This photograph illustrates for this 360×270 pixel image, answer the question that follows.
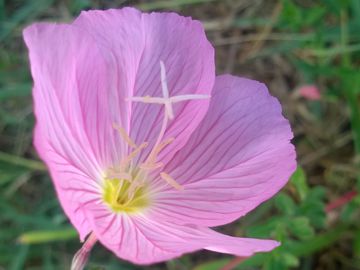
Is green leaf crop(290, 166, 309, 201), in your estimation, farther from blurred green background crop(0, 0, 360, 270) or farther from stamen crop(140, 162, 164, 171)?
stamen crop(140, 162, 164, 171)

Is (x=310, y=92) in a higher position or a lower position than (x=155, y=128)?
lower

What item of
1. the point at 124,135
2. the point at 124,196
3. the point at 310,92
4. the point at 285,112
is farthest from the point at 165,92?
the point at 285,112

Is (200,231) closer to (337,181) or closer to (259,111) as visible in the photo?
(259,111)

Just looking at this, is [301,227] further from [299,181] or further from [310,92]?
[310,92]

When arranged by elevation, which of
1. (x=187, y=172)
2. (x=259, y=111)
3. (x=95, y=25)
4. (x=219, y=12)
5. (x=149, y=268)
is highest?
(x=95, y=25)

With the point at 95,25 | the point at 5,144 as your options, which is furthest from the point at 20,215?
the point at 95,25

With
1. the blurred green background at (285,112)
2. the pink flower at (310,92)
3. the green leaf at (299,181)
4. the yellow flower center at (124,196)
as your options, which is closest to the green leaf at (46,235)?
the blurred green background at (285,112)
